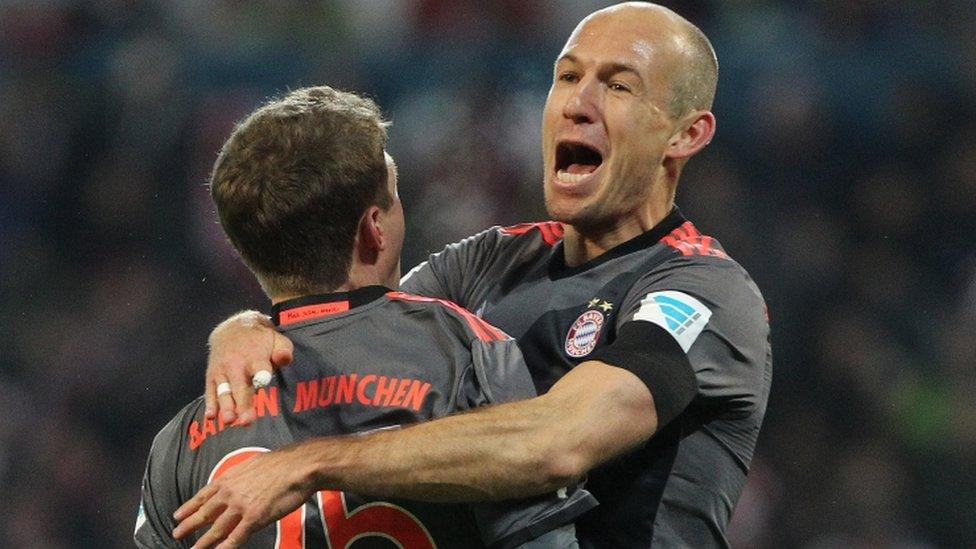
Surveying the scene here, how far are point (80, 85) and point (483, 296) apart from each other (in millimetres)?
5022

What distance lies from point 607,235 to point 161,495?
1277 mm

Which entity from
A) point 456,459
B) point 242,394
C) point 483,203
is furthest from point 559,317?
point 483,203

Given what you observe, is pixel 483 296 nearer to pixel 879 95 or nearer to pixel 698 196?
pixel 698 196

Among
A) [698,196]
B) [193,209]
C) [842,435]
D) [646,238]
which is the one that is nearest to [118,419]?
[193,209]

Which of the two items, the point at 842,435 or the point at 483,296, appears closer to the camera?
the point at 483,296

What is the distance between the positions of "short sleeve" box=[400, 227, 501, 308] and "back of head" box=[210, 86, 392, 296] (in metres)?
0.91

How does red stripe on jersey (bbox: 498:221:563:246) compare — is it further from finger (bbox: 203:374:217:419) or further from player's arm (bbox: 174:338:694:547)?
finger (bbox: 203:374:217:419)

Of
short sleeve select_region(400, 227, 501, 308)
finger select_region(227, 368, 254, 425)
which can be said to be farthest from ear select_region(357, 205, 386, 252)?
short sleeve select_region(400, 227, 501, 308)

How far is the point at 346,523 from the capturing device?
250 cm

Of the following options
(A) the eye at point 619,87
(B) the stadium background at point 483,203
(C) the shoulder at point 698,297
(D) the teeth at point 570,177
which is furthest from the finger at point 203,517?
(B) the stadium background at point 483,203

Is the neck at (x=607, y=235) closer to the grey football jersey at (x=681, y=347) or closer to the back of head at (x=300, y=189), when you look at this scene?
the grey football jersey at (x=681, y=347)

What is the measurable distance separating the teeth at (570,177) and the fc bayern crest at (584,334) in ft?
1.36

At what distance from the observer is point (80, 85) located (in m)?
7.71

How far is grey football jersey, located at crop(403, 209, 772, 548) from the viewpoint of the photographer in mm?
2842
